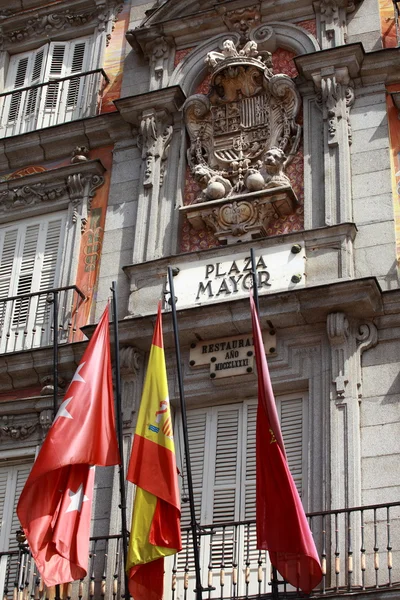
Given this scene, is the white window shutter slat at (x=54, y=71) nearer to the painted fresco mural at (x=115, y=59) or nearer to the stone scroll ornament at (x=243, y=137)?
the painted fresco mural at (x=115, y=59)

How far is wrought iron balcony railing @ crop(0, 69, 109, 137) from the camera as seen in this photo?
18.5m

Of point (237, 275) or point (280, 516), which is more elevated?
point (237, 275)

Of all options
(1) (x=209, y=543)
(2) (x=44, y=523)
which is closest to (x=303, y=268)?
(1) (x=209, y=543)

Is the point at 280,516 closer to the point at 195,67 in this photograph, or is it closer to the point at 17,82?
the point at 195,67

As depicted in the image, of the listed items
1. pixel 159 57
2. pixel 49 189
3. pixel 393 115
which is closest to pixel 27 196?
pixel 49 189

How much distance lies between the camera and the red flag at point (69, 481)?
12492 millimetres

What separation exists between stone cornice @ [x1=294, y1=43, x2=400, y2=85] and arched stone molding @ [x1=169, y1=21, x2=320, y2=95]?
1.64 ft

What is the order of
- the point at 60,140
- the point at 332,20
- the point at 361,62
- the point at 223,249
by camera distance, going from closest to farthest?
the point at 223,249 → the point at 361,62 → the point at 332,20 → the point at 60,140

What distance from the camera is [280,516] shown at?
12.0 m

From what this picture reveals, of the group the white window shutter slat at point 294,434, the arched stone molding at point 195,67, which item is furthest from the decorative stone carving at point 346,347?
the arched stone molding at point 195,67

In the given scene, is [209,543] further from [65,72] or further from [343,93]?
[65,72]

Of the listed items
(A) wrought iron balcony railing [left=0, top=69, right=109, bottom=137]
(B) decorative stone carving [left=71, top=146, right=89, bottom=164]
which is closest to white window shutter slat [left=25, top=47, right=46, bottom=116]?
(A) wrought iron balcony railing [left=0, top=69, right=109, bottom=137]

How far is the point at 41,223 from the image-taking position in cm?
1761

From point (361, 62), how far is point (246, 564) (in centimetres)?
713
